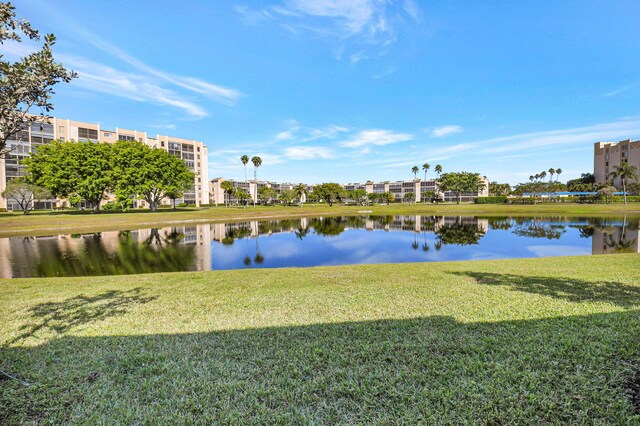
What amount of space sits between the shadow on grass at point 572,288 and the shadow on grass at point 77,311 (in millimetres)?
10528

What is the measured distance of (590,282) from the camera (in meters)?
9.16

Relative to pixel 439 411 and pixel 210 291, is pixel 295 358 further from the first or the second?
pixel 210 291

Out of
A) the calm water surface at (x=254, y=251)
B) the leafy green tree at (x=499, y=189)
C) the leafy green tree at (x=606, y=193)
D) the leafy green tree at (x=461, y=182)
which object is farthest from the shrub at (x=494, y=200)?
the calm water surface at (x=254, y=251)

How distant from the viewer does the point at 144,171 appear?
57156mm

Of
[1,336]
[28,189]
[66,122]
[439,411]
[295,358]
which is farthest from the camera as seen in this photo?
[66,122]

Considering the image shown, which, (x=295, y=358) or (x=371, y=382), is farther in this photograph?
(x=295, y=358)

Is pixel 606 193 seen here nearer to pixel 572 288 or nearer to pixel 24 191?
pixel 572 288

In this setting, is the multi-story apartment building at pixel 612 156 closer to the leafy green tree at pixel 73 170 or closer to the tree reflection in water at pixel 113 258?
the tree reflection in water at pixel 113 258

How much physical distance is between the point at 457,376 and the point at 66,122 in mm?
101416

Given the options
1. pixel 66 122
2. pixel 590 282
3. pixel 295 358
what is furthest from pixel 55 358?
pixel 66 122

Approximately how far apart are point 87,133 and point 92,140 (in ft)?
6.76

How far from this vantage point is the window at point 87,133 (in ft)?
259

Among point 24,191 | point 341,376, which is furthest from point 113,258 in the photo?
point 24,191

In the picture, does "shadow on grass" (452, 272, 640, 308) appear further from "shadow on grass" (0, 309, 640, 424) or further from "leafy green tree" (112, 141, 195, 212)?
"leafy green tree" (112, 141, 195, 212)
